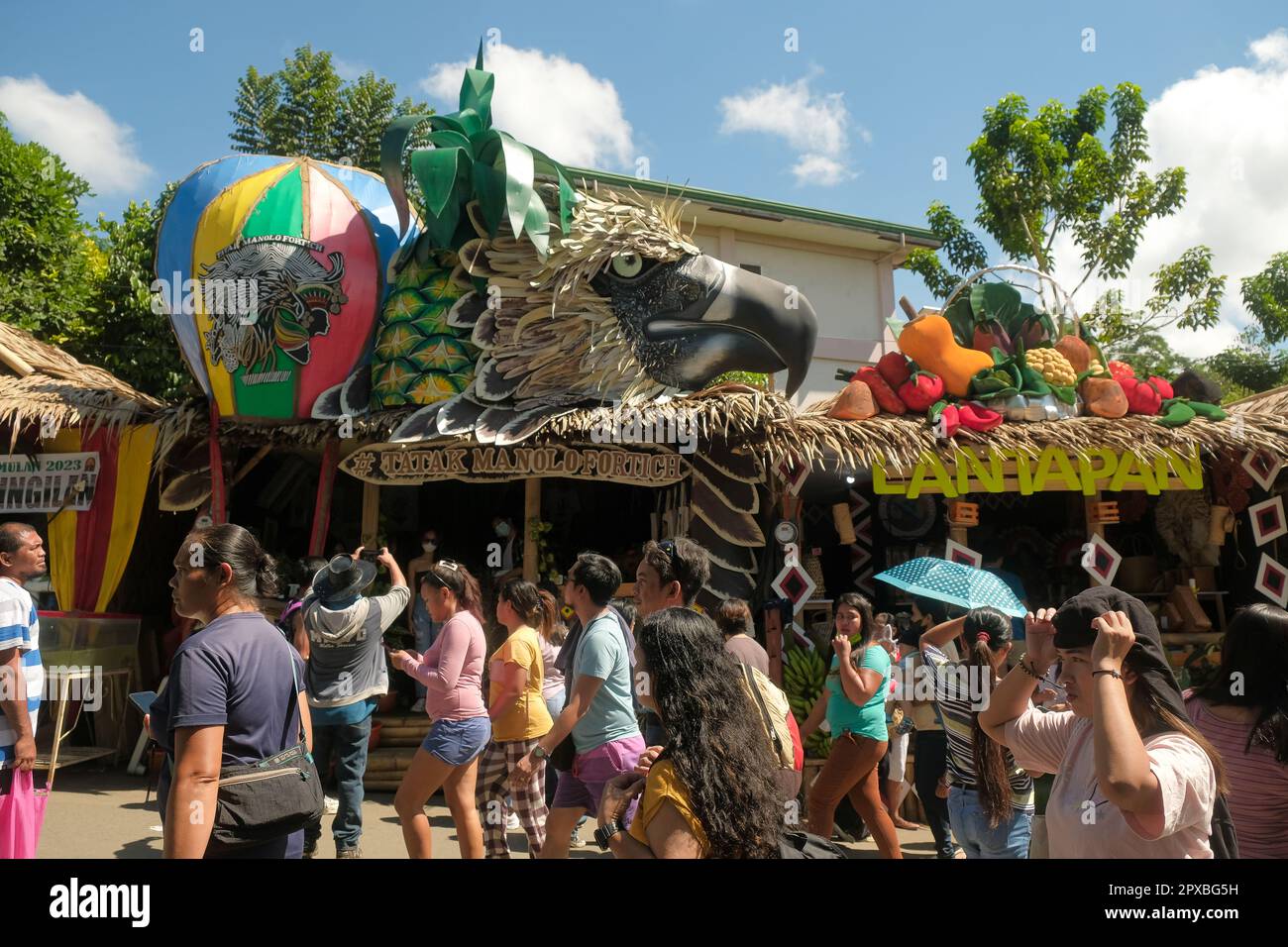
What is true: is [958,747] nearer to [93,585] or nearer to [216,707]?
[216,707]

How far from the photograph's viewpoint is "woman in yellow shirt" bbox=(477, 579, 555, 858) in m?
4.73

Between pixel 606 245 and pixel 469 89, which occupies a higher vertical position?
pixel 469 89

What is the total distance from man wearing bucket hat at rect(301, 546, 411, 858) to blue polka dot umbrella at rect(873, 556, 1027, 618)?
2.88 meters

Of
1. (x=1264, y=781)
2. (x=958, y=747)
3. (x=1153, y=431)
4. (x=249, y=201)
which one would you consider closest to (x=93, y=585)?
(x=249, y=201)

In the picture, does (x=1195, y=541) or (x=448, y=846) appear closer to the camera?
(x=448, y=846)

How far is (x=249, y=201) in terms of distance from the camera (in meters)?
8.20

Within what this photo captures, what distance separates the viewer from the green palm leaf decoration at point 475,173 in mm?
7785

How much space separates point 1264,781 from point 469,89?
7.69 meters

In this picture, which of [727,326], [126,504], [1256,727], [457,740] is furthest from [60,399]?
[1256,727]

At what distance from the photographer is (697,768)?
2459mm

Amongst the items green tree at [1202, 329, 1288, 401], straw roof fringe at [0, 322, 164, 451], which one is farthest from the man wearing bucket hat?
green tree at [1202, 329, 1288, 401]

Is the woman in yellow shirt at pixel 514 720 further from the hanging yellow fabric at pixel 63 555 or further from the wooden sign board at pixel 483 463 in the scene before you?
the hanging yellow fabric at pixel 63 555

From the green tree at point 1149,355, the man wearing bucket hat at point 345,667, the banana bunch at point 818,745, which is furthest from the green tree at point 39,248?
the green tree at point 1149,355

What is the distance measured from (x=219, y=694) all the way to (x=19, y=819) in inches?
85.1
